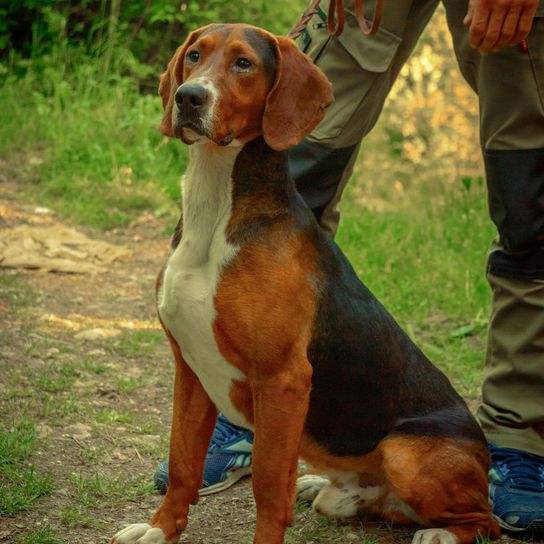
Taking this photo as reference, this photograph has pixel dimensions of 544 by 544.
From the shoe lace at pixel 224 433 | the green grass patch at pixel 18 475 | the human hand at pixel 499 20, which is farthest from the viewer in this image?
the shoe lace at pixel 224 433

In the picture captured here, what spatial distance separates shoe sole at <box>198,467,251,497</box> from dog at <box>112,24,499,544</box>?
1.68ft

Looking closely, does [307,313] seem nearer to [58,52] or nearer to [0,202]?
[0,202]

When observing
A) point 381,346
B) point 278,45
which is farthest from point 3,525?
point 278,45

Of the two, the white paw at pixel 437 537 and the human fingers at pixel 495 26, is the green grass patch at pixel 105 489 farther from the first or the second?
the human fingers at pixel 495 26

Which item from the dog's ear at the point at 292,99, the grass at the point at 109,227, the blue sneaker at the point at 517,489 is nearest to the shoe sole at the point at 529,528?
the blue sneaker at the point at 517,489

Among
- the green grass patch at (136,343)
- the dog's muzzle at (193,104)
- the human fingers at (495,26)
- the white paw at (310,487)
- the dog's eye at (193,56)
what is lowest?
the green grass patch at (136,343)

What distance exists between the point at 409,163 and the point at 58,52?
3.64 m

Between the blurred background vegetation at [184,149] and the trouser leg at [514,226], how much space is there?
112 centimetres

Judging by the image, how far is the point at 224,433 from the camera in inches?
149

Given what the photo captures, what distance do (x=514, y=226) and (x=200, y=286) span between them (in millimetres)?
1288

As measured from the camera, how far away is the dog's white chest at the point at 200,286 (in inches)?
109

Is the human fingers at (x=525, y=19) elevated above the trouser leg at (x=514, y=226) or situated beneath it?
elevated above

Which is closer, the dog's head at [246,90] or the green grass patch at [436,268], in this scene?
the dog's head at [246,90]

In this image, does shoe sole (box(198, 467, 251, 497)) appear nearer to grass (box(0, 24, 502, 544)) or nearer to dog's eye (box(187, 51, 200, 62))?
grass (box(0, 24, 502, 544))
